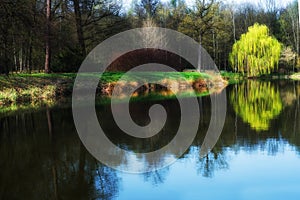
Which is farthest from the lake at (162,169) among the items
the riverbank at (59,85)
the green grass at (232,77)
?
the green grass at (232,77)

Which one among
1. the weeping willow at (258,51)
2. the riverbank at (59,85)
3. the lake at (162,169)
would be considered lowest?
the lake at (162,169)

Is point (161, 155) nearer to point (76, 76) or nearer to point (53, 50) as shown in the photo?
point (76, 76)

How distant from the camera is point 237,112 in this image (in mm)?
15516

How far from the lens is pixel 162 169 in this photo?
7602 mm

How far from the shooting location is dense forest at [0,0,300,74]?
19.1 meters

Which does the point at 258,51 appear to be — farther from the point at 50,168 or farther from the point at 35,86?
the point at 50,168

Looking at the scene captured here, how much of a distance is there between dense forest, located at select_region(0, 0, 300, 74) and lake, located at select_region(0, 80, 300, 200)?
7.88 metres

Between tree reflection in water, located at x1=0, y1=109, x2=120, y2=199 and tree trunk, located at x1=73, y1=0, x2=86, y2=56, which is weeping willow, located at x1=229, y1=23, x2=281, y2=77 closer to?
tree trunk, located at x1=73, y1=0, x2=86, y2=56

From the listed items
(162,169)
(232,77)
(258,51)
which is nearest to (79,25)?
(232,77)

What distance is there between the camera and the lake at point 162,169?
20.7 feet

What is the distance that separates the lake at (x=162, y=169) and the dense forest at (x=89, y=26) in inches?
310

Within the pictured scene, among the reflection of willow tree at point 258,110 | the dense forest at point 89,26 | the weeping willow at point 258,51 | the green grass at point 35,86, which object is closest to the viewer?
the reflection of willow tree at point 258,110

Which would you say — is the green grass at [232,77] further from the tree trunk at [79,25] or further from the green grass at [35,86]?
the green grass at [35,86]

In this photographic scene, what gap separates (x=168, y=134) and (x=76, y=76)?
14877mm
